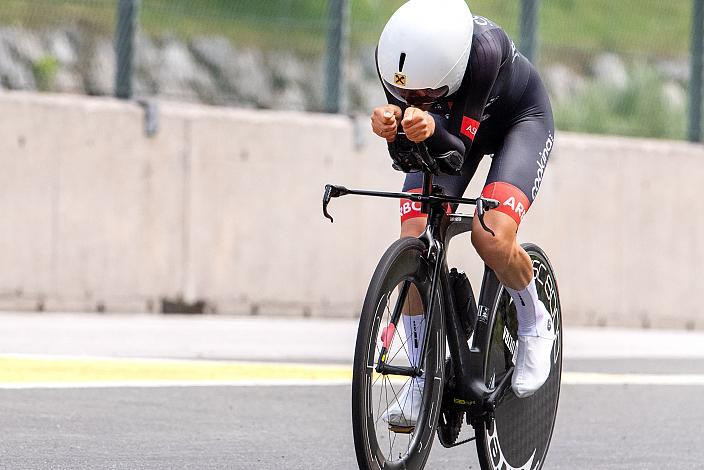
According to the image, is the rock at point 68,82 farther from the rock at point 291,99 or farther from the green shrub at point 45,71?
the rock at point 291,99

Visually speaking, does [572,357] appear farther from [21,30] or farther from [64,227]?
[21,30]

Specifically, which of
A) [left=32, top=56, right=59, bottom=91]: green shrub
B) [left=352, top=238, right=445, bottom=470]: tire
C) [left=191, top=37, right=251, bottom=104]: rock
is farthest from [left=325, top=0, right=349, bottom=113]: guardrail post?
[left=352, top=238, right=445, bottom=470]: tire

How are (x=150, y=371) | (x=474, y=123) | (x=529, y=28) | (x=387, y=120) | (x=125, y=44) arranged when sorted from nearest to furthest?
1. (x=387, y=120)
2. (x=474, y=123)
3. (x=150, y=371)
4. (x=125, y=44)
5. (x=529, y=28)

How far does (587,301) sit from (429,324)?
7.79 m

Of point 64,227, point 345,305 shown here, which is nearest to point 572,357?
point 345,305

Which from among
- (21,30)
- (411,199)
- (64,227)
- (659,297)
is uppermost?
(411,199)

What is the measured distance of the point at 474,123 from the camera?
17.7 feet

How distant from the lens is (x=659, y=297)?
13352 mm

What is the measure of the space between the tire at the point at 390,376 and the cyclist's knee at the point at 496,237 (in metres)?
0.25

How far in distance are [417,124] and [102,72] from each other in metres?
7.33

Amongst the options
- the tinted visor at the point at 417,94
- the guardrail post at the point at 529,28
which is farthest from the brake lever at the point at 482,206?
the guardrail post at the point at 529,28

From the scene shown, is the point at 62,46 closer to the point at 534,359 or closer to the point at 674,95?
the point at 674,95

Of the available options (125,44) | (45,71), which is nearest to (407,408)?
(125,44)

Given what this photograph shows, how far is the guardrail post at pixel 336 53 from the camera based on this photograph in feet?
40.8
